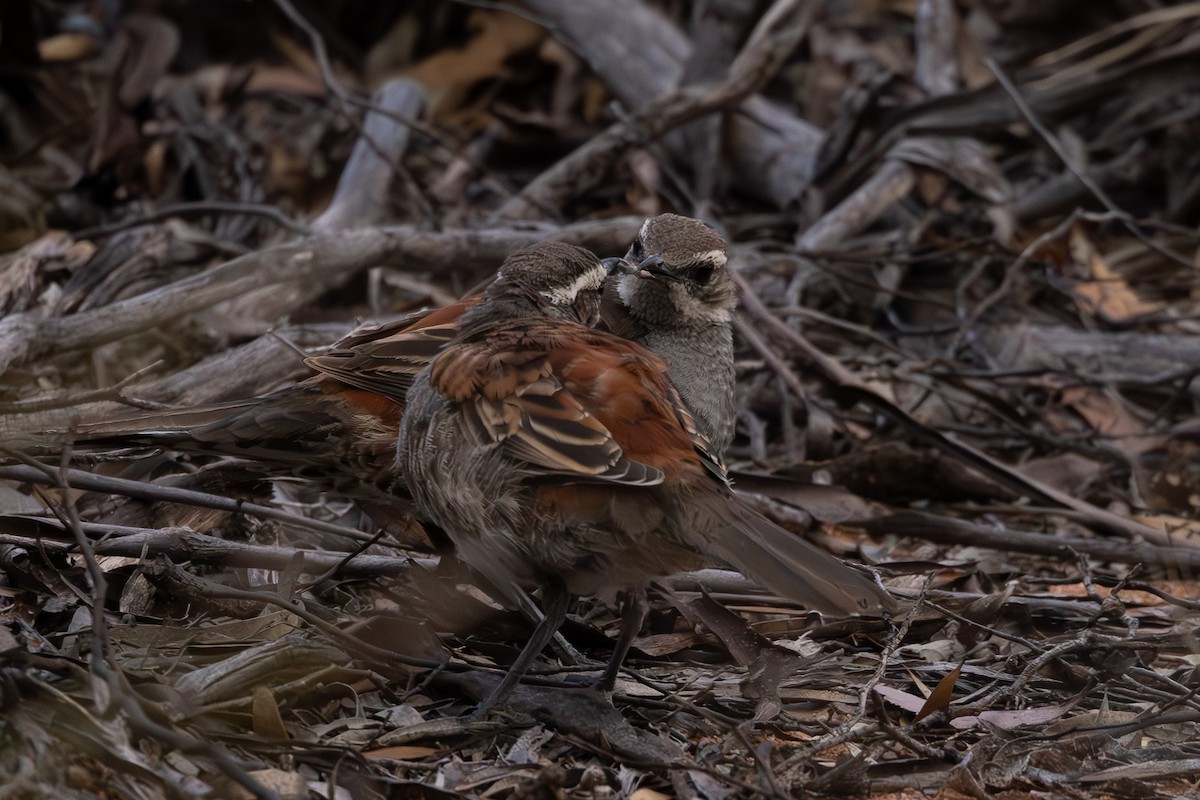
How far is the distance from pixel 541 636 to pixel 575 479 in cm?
69

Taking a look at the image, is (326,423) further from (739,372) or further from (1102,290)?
(1102,290)

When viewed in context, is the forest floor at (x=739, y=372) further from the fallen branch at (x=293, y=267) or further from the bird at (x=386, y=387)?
the bird at (x=386, y=387)

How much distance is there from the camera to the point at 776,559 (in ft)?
11.7

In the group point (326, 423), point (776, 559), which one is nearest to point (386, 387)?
point (326, 423)

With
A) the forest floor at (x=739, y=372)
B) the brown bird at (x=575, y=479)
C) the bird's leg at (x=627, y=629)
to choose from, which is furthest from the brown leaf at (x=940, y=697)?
the bird's leg at (x=627, y=629)

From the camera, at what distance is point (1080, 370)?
6.97 metres

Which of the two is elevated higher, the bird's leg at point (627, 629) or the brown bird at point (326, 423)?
the brown bird at point (326, 423)

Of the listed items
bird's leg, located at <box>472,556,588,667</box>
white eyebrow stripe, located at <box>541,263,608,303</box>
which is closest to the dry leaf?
white eyebrow stripe, located at <box>541,263,608,303</box>

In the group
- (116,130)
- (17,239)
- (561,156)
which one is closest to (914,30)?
(561,156)

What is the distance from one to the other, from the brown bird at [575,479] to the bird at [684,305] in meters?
0.70

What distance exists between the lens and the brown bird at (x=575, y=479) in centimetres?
360

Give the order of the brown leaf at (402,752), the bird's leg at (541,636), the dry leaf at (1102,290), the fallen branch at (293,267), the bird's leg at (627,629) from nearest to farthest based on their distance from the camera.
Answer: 1. the brown leaf at (402,752)
2. the bird's leg at (541,636)
3. the bird's leg at (627,629)
4. the fallen branch at (293,267)
5. the dry leaf at (1102,290)

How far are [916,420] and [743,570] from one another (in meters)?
2.59

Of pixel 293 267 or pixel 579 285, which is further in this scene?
pixel 293 267
